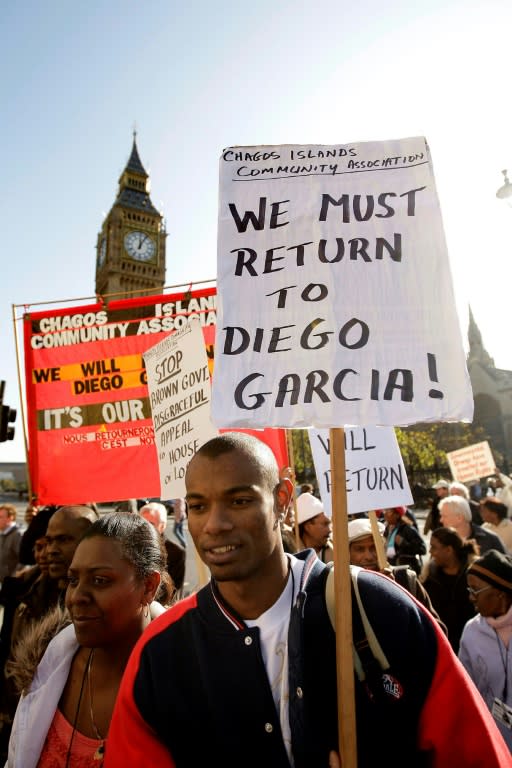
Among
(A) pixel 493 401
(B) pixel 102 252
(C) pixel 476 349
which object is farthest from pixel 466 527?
(B) pixel 102 252

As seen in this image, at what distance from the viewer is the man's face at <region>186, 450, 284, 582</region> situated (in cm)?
135

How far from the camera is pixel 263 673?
1252 mm

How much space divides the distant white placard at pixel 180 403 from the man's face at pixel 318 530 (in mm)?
1739

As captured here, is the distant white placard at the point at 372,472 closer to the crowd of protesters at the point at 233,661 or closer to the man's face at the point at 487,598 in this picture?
the man's face at the point at 487,598

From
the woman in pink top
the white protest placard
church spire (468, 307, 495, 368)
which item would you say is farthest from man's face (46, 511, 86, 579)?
church spire (468, 307, 495, 368)

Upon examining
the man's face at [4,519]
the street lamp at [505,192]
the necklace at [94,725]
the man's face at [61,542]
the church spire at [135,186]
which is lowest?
the necklace at [94,725]

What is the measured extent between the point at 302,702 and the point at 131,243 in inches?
2843

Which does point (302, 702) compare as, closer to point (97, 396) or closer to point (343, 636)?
point (343, 636)

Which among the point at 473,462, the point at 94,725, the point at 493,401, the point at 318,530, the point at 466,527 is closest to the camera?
the point at 94,725

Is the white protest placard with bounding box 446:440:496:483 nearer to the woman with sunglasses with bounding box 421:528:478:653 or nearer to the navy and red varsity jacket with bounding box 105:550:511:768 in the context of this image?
the woman with sunglasses with bounding box 421:528:478:653

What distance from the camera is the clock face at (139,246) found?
68.3 m

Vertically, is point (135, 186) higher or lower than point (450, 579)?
higher

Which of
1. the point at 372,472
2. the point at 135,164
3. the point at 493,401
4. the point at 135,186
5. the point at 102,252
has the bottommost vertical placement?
the point at 372,472

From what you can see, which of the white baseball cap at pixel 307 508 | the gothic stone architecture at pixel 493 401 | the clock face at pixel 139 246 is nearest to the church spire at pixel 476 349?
the gothic stone architecture at pixel 493 401
